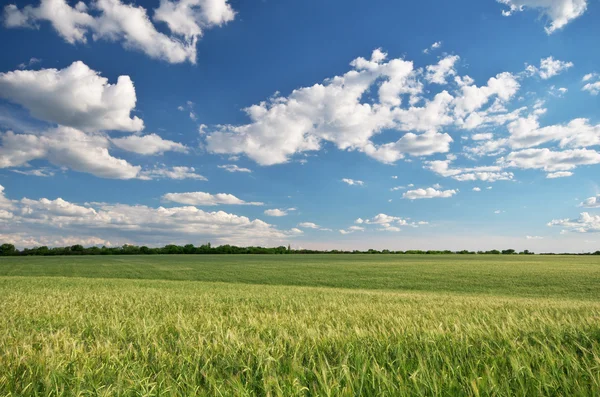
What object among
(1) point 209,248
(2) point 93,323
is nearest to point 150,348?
(2) point 93,323

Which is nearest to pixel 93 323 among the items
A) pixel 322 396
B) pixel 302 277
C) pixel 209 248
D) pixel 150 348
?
pixel 150 348

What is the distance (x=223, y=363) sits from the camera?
8.09 ft

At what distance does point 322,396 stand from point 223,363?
969 mm

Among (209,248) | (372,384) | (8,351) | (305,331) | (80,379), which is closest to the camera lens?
(372,384)

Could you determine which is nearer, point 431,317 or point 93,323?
point 93,323

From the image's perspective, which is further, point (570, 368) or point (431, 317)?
point (431, 317)

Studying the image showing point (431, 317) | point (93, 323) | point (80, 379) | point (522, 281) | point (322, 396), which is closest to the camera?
point (322, 396)

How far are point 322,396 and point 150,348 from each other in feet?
6.00

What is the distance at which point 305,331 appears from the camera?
336cm

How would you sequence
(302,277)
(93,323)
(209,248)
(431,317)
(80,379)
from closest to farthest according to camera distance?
1. (80,379)
2. (93,323)
3. (431,317)
4. (302,277)
5. (209,248)

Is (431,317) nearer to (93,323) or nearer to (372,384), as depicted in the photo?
(372,384)

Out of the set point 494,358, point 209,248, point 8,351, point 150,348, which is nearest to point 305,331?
point 150,348

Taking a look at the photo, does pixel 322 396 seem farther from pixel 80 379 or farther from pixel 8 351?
pixel 8 351

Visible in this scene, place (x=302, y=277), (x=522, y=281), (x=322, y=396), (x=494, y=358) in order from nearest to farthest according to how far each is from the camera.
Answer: (x=322, y=396) → (x=494, y=358) → (x=522, y=281) → (x=302, y=277)
